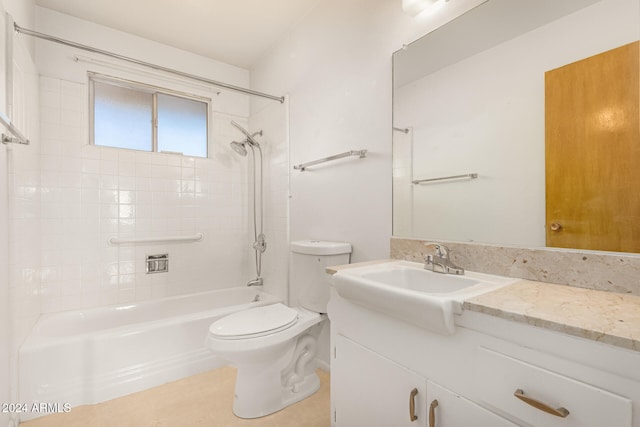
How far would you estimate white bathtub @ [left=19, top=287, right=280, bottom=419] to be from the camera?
157 cm

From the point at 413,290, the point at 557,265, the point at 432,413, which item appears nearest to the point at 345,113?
the point at 413,290

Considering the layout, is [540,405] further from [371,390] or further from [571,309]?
[371,390]

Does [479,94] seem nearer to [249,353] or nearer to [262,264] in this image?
[249,353]

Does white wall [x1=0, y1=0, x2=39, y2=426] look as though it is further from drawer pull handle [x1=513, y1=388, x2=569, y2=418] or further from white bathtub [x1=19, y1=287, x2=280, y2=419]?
drawer pull handle [x1=513, y1=388, x2=569, y2=418]

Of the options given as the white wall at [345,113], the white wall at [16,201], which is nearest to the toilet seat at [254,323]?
the white wall at [345,113]

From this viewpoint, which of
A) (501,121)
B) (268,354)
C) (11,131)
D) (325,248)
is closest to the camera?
(501,121)

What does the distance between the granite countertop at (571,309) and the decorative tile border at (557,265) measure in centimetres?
3

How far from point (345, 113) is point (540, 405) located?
1.62m

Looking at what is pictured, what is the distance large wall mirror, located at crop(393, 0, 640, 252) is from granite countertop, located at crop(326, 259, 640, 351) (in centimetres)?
20

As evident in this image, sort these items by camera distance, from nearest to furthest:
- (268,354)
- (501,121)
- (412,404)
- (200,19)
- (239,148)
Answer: (412,404) < (501,121) < (268,354) < (200,19) < (239,148)

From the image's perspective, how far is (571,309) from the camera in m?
0.70

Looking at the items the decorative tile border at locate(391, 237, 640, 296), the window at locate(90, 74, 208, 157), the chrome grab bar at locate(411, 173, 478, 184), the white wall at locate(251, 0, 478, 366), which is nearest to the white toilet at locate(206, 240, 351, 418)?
the white wall at locate(251, 0, 478, 366)

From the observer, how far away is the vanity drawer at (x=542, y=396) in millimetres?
558

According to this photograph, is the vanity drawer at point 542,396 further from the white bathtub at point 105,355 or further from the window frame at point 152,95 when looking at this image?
the window frame at point 152,95
